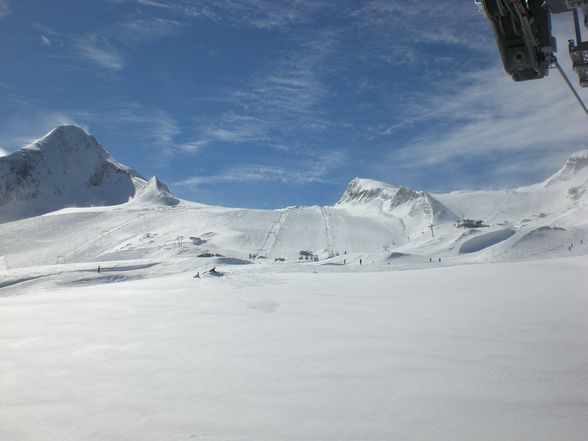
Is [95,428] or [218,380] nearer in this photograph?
[95,428]

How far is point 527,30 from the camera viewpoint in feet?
16.6

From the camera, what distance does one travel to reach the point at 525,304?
9328 millimetres

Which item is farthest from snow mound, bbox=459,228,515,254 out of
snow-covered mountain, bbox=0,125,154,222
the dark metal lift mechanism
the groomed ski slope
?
snow-covered mountain, bbox=0,125,154,222

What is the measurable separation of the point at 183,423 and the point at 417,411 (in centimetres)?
208

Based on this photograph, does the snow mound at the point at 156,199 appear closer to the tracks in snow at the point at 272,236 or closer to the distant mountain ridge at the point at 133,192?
the distant mountain ridge at the point at 133,192

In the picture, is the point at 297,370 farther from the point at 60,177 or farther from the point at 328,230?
the point at 60,177

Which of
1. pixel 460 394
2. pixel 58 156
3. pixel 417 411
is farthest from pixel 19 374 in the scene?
pixel 58 156

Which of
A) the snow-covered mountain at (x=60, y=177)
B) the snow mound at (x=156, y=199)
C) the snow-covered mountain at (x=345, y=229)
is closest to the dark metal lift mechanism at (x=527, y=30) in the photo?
the snow-covered mountain at (x=345, y=229)

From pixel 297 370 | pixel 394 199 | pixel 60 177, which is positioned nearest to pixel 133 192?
pixel 60 177

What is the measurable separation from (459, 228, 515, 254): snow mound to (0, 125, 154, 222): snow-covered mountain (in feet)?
397

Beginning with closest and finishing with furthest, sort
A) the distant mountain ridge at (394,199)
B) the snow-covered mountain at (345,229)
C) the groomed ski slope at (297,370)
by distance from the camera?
the groomed ski slope at (297,370), the snow-covered mountain at (345,229), the distant mountain ridge at (394,199)

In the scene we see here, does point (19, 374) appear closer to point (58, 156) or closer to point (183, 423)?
point (183, 423)

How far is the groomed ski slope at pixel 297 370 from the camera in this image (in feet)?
13.3

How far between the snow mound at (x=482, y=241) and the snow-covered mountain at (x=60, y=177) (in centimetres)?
12086
